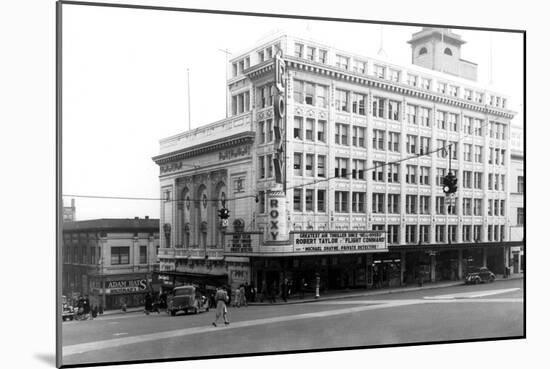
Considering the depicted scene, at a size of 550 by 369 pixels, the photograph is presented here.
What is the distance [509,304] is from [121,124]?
12496 millimetres

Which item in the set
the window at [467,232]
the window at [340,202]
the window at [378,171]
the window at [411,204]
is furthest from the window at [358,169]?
the window at [467,232]

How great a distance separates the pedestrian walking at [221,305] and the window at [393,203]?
220 inches

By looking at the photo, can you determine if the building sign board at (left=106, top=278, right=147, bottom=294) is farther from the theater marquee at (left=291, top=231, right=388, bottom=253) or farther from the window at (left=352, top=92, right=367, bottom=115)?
the window at (left=352, top=92, right=367, bottom=115)

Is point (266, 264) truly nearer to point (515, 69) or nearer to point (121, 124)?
point (121, 124)

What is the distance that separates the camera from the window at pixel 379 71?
19.0m

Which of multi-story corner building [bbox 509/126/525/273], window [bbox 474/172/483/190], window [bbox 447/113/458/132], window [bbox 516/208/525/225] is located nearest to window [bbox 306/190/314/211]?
window [bbox 447/113/458/132]

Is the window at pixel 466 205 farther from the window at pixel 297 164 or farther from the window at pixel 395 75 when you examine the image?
the window at pixel 297 164

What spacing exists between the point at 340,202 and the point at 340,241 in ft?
3.56

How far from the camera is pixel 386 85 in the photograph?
→ 759 inches

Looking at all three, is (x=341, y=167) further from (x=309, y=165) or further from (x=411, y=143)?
(x=411, y=143)

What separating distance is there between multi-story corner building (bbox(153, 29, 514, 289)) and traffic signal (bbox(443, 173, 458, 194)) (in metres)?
0.20

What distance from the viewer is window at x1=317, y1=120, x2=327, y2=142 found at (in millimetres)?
18125

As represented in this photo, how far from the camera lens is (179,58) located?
1683 centimetres

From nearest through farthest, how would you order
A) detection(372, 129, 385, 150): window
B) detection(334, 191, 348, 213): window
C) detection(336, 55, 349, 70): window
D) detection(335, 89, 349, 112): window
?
detection(336, 55, 349, 70): window
detection(334, 191, 348, 213): window
detection(335, 89, 349, 112): window
detection(372, 129, 385, 150): window
